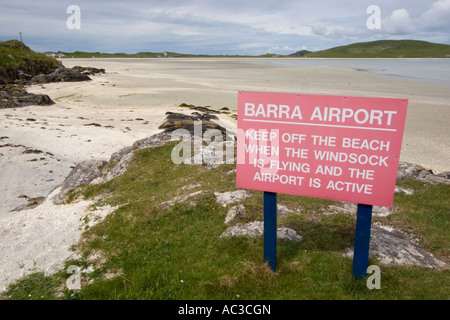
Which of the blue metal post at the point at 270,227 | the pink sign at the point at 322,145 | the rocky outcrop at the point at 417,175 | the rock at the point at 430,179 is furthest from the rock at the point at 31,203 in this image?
the rock at the point at 430,179

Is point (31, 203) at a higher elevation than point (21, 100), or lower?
lower

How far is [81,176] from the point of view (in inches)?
543

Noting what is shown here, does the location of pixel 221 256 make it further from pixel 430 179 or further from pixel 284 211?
pixel 430 179

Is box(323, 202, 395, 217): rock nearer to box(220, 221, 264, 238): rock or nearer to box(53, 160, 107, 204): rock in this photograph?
box(220, 221, 264, 238): rock

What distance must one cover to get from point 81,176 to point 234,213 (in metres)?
8.19

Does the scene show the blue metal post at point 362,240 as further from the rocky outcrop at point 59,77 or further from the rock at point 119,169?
the rocky outcrop at point 59,77

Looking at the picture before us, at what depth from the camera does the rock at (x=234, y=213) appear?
27.5 ft

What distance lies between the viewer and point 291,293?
558 cm

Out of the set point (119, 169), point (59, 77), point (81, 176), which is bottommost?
point (81, 176)

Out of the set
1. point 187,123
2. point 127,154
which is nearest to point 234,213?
point 127,154

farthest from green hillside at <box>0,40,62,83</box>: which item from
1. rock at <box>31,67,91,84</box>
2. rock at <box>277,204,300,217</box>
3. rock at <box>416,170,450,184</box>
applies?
rock at <box>416,170,450,184</box>

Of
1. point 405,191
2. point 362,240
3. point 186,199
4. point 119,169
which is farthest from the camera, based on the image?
point 119,169

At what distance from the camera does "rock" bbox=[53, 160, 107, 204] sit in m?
12.5

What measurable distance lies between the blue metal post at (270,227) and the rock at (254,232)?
1099mm
